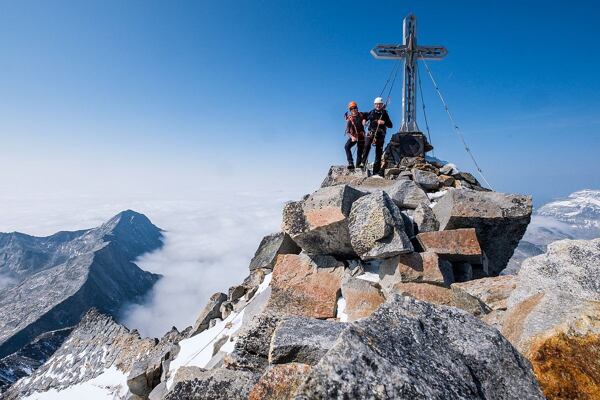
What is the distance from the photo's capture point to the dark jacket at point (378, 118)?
1512 cm

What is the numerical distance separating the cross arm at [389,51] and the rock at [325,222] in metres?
14.5

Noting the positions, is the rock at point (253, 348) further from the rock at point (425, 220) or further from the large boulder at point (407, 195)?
the large boulder at point (407, 195)

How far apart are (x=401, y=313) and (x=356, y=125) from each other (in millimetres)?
12862

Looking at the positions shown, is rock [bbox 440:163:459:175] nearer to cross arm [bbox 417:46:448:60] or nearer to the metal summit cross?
the metal summit cross

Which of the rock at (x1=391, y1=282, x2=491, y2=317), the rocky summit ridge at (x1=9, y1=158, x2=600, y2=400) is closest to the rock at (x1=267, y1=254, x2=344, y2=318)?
the rocky summit ridge at (x1=9, y1=158, x2=600, y2=400)

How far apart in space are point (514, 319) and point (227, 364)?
4.24 m

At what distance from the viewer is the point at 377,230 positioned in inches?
299

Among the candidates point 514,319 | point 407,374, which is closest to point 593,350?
point 514,319

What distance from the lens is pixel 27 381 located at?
5091 cm

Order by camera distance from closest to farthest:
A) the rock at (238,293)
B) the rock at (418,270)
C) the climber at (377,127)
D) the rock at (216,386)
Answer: the rock at (216,386) < the rock at (418,270) < the rock at (238,293) < the climber at (377,127)

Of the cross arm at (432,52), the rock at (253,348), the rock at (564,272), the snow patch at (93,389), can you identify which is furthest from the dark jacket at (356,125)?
the snow patch at (93,389)

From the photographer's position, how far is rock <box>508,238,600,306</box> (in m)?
4.93

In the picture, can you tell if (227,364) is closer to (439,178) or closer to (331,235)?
(331,235)

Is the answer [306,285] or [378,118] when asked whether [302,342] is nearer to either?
[306,285]
